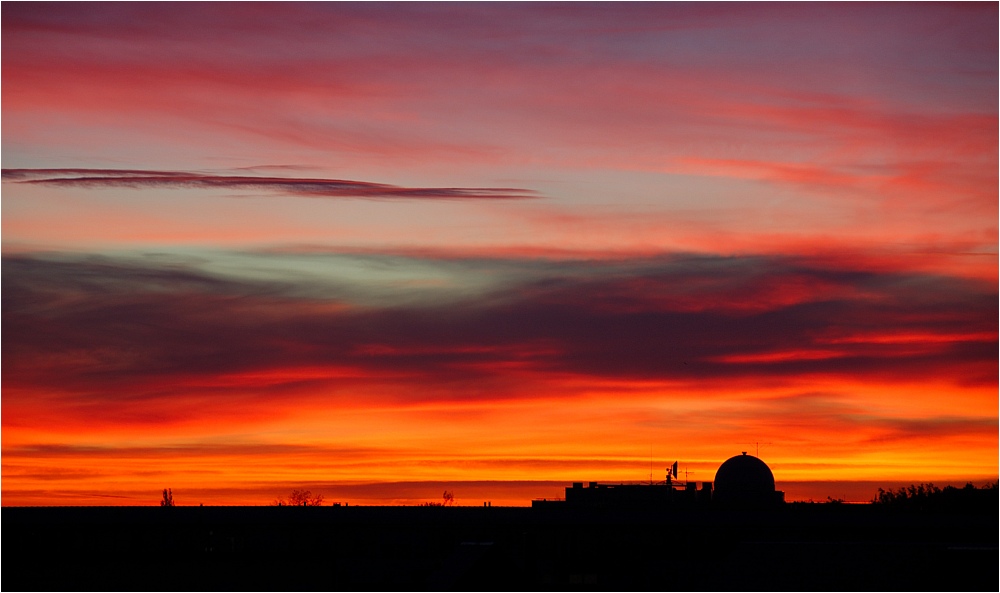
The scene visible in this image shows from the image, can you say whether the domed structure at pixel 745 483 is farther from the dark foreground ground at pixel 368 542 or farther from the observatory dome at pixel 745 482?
the dark foreground ground at pixel 368 542

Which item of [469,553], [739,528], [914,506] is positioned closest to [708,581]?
[469,553]

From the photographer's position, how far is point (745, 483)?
101750mm

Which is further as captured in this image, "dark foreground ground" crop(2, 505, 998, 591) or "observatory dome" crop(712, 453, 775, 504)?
"observatory dome" crop(712, 453, 775, 504)

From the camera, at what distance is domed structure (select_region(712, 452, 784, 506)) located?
100875 millimetres

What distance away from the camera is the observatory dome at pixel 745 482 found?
10100 centimetres

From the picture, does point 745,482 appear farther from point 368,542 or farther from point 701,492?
point 368,542

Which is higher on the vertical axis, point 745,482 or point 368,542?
point 745,482

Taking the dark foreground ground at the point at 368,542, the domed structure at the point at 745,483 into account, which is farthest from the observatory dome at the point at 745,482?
the dark foreground ground at the point at 368,542

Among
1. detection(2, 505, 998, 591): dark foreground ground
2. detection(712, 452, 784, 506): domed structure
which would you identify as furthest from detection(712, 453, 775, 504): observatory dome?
detection(2, 505, 998, 591): dark foreground ground

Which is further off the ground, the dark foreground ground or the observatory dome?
the observatory dome

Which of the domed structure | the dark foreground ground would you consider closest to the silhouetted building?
the domed structure

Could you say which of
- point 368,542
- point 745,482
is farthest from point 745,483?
point 368,542

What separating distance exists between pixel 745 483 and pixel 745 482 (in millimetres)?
98

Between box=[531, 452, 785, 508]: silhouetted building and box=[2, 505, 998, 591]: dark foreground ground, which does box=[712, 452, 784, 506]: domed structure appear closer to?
→ box=[531, 452, 785, 508]: silhouetted building
